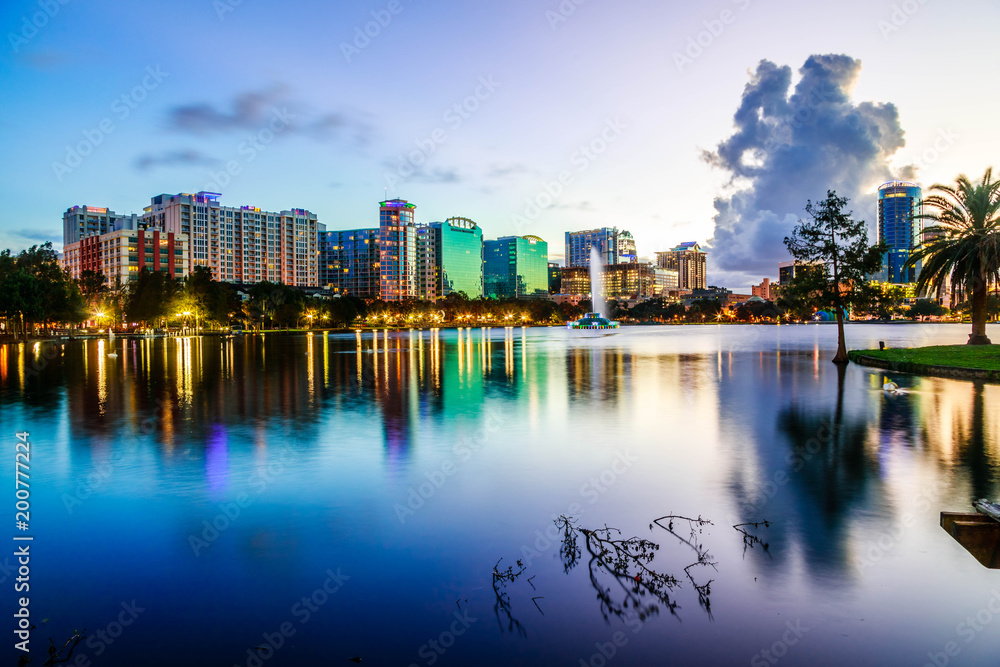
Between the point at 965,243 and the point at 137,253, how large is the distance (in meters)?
200

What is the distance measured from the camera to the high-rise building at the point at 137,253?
591 ft

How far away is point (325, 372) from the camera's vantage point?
33.7 meters

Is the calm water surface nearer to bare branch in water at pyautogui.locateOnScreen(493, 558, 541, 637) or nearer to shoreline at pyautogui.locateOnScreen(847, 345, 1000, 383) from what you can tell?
bare branch in water at pyautogui.locateOnScreen(493, 558, 541, 637)

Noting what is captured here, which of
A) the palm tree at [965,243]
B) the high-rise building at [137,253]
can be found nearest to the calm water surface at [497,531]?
the palm tree at [965,243]

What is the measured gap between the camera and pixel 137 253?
596ft

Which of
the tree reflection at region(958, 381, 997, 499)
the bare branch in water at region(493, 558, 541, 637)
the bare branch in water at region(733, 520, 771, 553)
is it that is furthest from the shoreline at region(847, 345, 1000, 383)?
the bare branch in water at region(493, 558, 541, 637)

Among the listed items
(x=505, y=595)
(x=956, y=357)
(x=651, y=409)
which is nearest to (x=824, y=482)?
(x=505, y=595)

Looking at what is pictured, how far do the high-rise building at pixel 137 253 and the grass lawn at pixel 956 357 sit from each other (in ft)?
608

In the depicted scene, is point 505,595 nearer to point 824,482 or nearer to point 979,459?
point 824,482

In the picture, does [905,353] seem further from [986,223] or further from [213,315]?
[213,315]

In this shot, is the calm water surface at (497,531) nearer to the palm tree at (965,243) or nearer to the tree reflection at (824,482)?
the tree reflection at (824,482)

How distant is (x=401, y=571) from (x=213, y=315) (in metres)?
120

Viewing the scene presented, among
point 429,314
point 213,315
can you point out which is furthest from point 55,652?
point 429,314

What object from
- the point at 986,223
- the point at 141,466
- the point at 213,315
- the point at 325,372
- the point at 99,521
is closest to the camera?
the point at 99,521
